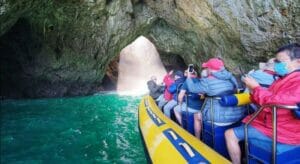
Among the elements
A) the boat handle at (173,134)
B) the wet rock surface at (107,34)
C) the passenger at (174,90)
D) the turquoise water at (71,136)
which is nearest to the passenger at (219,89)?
the boat handle at (173,134)

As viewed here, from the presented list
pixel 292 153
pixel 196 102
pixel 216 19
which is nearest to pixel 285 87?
pixel 292 153

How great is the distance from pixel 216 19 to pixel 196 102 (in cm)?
871

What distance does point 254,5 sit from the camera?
37.7ft

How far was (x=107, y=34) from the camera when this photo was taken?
747 inches

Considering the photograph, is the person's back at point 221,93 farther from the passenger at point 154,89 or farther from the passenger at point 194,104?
the passenger at point 154,89

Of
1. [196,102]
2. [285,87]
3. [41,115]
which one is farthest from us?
[41,115]

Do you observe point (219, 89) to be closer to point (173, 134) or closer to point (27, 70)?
point (173, 134)

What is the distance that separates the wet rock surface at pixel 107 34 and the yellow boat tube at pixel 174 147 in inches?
256

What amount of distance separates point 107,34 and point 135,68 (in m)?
11.7

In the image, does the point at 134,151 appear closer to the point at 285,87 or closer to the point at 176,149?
the point at 176,149

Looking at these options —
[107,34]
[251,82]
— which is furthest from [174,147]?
[107,34]

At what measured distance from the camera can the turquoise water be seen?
7.52 metres

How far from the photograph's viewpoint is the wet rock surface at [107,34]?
1188 centimetres

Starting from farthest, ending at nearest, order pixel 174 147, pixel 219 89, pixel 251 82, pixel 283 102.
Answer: pixel 219 89
pixel 174 147
pixel 251 82
pixel 283 102
